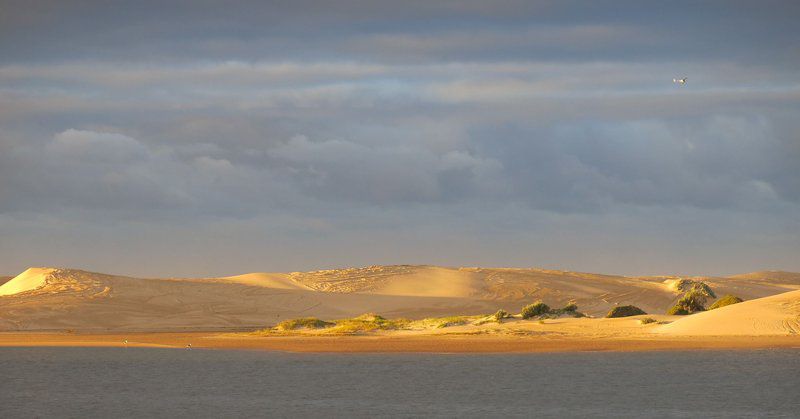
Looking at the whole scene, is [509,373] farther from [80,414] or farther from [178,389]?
[80,414]

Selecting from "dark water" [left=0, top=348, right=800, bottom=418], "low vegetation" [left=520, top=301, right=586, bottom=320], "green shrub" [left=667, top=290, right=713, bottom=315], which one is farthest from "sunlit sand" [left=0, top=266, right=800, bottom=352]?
"dark water" [left=0, top=348, right=800, bottom=418]

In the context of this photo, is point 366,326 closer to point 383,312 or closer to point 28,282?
point 383,312

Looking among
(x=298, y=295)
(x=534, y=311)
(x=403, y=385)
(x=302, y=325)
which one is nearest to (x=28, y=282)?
(x=298, y=295)

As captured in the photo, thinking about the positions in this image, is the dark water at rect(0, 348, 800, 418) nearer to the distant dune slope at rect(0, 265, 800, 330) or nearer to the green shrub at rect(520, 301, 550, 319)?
the green shrub at rect(520, 301, 550, 319)

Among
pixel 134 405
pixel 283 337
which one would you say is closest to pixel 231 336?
pixel 283 337

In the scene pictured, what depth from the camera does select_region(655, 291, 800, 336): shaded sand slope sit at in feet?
165

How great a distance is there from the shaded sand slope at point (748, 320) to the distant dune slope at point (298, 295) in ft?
73.6

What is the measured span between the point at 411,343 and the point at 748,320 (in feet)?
53.4

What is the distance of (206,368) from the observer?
41219mm

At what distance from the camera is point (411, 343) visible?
52.8 m

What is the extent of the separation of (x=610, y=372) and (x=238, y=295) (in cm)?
5526

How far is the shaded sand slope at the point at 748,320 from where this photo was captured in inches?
1975

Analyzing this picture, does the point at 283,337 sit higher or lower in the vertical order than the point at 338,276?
lower

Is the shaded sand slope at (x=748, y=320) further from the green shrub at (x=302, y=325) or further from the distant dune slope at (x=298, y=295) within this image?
the distant dune slope at (x=298, y=295)
